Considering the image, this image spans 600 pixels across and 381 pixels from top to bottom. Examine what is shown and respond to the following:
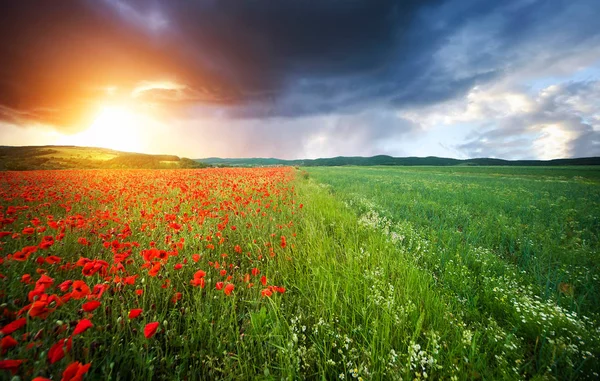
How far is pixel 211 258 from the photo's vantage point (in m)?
3.65

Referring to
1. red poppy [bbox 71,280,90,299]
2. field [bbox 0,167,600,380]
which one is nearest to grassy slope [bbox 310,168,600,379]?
field [bbox 0,167,600,380]

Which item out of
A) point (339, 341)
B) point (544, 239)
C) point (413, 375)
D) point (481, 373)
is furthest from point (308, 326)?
point (544, 239)

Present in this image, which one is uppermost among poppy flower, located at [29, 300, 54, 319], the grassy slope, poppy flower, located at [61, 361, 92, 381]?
poppy flower, located at [29, 300, 54, 319]

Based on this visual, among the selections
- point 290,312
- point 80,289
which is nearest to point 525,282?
point 290,312

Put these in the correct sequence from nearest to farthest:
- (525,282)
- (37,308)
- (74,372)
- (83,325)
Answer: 1. (74,372)
2. (83,325)
3. (37,308)
4. (525,282)

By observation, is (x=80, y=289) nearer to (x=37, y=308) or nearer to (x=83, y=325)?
(x=37, y=308)

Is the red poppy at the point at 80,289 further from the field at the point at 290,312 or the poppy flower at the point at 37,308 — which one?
the poppy flower at the point at 37,308

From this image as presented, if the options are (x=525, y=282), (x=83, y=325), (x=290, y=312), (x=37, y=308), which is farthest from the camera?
→ (x=525, y=282)

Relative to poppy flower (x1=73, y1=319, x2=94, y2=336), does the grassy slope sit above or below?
below

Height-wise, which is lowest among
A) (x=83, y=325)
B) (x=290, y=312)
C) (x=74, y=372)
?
(x=290, y=312)

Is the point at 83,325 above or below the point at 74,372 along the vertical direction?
above

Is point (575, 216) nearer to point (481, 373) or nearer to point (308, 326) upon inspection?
point (481, 373)

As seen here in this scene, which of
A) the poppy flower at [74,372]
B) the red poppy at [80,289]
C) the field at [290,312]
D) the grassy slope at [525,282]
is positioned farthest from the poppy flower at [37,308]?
the grassy slope at [525,282]

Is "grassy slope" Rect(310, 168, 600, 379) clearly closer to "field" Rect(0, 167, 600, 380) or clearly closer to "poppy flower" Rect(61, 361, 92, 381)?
"field" Rect(0, 167, 600, 380)
